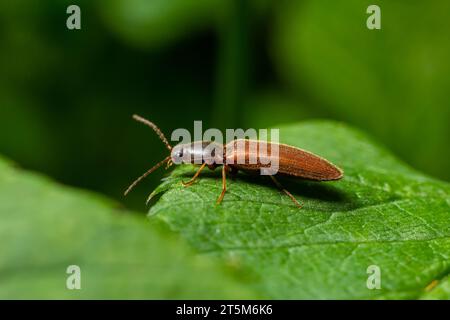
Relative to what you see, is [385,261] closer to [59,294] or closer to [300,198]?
[300,198]

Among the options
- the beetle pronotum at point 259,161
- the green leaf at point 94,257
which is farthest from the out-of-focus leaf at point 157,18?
the green leaf at point 94,257

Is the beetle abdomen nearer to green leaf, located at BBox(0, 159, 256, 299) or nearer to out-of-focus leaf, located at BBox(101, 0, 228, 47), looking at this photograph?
green leaf, located at BBox(0, 159, 256, 299)

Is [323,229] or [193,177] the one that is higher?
[193,177]

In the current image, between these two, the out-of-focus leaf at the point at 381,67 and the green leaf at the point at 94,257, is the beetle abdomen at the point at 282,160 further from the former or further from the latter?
the out-of-focus leaf at the point at 381,67

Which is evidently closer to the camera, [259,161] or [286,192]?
[286,192]

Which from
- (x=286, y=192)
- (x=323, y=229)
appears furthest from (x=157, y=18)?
(x=323, y=229)

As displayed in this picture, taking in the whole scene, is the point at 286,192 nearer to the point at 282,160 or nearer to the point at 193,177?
the point at 282,160

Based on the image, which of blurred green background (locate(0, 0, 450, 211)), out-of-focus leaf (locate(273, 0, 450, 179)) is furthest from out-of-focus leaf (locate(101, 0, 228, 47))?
out-of-focus leaf (locate(273, 0, 450, 179))
